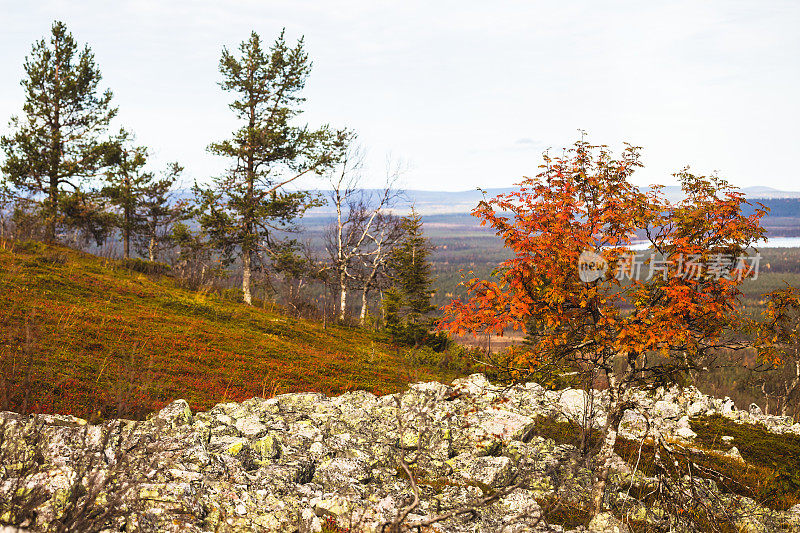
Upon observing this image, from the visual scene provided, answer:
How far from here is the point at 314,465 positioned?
22.0 ft

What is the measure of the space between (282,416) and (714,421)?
10.5 m

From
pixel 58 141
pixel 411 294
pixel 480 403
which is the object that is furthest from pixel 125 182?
pixel 480 403

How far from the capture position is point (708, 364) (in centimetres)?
612

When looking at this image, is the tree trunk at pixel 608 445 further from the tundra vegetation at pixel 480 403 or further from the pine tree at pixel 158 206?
the pine tree at pixel 158 206

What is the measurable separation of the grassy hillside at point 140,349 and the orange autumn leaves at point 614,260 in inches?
76.7

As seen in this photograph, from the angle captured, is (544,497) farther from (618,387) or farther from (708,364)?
(708,364)

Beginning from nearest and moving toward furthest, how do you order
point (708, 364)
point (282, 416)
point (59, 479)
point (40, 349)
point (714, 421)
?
point (59, 479)
point (708, 364)
point (282, 416)
point (40, 349)
point (714, 421)

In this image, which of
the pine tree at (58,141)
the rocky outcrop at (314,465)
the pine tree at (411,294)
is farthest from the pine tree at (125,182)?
the rocky outcrop at (314,465)

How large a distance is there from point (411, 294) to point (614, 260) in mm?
22730

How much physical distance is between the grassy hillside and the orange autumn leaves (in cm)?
195

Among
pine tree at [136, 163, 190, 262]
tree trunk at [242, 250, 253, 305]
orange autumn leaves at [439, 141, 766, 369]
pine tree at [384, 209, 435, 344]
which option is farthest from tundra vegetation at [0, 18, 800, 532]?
pine tree at [136, 163, 190, 262]

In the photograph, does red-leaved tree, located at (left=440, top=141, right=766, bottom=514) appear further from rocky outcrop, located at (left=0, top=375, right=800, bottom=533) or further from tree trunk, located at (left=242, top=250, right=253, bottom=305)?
tree trunk, located at (left=242, top=250, right=253, bottom=305)

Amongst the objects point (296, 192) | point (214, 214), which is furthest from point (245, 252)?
point (296, 192)

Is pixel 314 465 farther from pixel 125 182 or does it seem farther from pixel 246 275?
pixel 125 182
